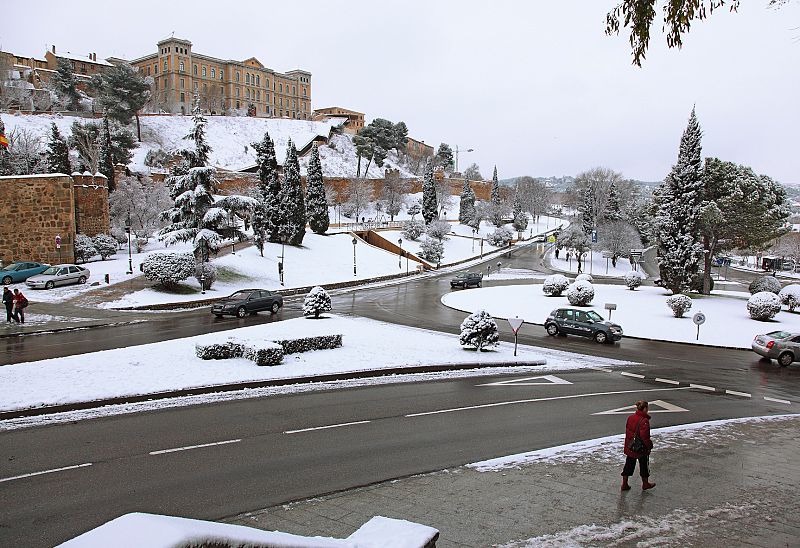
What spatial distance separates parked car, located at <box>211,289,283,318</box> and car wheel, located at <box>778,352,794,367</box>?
25238 millimetres

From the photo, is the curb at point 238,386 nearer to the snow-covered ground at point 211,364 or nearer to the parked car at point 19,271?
the snow-covered ground at point 211,364

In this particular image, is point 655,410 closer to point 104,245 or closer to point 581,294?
point 581,294


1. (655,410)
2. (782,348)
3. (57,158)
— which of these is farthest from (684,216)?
(57,158)

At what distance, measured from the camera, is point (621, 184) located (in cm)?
11325

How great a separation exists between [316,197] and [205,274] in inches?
1182

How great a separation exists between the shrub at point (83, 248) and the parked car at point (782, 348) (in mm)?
42147


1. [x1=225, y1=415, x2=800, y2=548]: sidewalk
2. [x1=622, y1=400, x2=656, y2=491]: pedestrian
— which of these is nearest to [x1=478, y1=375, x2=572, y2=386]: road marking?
[x1=225, y1=415, x2=800, y2=548]: sidewalk

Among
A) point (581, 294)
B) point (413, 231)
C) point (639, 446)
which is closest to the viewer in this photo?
point (639, 446)

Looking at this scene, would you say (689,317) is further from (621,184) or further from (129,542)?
(621,184)

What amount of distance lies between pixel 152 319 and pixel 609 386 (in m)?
22.5

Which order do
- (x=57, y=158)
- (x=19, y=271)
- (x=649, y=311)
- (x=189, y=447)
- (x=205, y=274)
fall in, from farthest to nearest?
(x=57, y=158), (x=205, y=274), (x=649, y=311), (x=19, y=271), (x=189, y=447)

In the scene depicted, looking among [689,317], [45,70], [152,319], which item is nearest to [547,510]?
[152,319]

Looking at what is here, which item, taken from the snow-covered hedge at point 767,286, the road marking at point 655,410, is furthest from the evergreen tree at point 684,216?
the road marking at point 655,410

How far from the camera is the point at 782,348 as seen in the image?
22.5m
